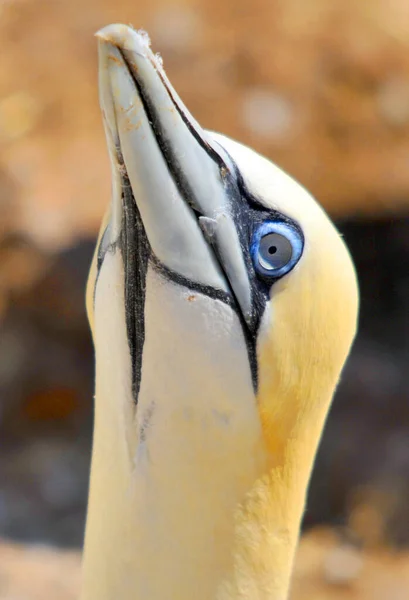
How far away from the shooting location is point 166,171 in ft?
6.94

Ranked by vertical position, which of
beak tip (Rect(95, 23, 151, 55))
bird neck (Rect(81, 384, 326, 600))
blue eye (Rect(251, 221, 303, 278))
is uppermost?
beak tip (Rect(95, 23, 151, 55))

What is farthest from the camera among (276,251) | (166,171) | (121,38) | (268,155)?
(268,155)

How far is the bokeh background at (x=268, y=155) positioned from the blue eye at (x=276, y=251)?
4195 millimetres

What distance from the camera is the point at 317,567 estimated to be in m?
6.14

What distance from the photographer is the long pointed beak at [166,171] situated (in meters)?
2.03

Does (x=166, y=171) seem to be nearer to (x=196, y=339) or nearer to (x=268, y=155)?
(x=196, y=339)

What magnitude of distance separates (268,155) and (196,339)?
5.20m

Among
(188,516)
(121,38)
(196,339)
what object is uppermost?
(121,38)

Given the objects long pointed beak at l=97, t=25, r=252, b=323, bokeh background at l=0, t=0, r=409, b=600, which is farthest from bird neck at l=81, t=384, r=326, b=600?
bokeh background at l=0, t=0, r=409, b=600

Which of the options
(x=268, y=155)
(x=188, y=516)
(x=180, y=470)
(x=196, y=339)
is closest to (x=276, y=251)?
(x=196, y=339)

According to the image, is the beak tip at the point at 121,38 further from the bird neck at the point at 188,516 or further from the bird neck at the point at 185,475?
the bird neck at the point at 188,516

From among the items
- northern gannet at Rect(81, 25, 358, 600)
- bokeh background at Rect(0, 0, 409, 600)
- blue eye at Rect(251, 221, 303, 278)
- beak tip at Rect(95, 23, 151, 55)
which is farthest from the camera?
bokeh background at Rect(0, 0, 409, 600)

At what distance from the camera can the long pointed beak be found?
203cm

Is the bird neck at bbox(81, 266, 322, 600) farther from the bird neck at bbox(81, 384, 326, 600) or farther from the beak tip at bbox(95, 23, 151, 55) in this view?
the beak tip at bbox(95, 23, 151, 55)
